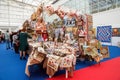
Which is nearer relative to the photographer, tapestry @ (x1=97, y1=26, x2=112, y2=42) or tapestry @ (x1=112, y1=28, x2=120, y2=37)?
tapestry @ (x1=112, y1=28, x2=120, y2=37)

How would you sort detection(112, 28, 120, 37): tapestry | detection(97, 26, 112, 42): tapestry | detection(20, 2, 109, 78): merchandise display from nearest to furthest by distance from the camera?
detection(20, 2, 109, 78): merchandise display
detection(112, 28, 120, 37): tapestry
detection(97, 26, 112, 42): tapestry

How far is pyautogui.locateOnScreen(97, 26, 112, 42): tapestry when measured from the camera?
11.1 metres

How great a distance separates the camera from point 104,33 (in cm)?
1162

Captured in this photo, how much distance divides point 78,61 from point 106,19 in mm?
7321

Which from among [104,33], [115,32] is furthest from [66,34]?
[104,33]

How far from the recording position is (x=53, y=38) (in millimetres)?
5605

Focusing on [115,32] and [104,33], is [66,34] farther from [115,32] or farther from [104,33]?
[104,33]

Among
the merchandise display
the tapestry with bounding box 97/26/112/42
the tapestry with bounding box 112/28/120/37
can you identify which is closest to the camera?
the merchandise display

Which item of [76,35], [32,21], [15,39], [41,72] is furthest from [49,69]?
[15,39]

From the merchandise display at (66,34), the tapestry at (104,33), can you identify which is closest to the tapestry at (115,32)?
the tapestry at (104,33)

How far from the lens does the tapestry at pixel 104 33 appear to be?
11127mm

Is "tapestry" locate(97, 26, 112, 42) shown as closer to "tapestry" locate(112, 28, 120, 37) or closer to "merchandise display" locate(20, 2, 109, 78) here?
"tapestry" locate(112, 28, 120, 37)

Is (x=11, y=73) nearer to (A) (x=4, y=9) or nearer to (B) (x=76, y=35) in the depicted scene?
(B) (x=76, y=35)

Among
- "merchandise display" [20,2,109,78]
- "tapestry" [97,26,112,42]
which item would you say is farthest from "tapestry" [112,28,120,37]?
"merchandise display" [20,2,109,78]
